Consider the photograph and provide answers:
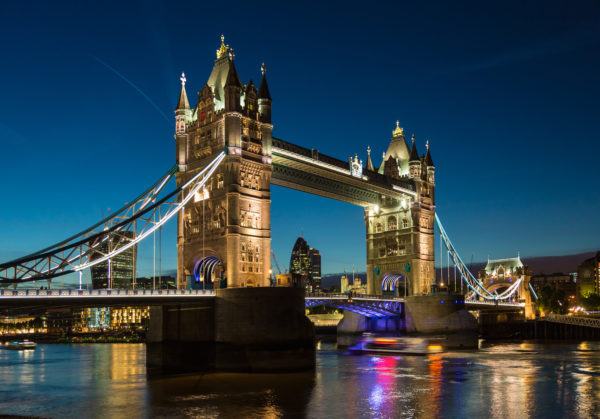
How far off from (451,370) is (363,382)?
9019 millimetres

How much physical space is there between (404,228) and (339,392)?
43.4 meters

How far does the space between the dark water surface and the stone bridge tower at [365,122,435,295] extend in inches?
971

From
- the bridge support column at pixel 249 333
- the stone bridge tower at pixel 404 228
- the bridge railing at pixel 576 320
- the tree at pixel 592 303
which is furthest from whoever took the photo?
the tree at pixel 592 303

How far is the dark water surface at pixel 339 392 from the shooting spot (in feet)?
92.5

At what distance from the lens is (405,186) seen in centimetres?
7469

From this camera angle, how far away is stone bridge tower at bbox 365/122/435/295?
7425 cm

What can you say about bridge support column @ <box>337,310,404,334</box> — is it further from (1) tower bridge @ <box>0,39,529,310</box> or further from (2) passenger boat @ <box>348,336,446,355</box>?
(1) tower bridge @ <box>0,39,529,310</box>

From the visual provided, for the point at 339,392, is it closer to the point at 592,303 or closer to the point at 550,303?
the point at 550,303

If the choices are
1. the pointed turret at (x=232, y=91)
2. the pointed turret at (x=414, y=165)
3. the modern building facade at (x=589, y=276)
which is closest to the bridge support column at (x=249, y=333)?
the pointed turret at (x=232, y=91)

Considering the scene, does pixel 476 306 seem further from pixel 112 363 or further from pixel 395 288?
pixel 112 363

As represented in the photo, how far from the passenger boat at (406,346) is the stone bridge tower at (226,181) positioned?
53.5 ft

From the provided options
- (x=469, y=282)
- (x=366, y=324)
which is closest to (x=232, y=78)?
(x=366, y=324)

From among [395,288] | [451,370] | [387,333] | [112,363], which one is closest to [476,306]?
[395,288]

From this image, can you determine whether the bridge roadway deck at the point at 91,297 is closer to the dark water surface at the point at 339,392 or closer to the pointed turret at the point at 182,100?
the dark water surface at the point at 339,392
